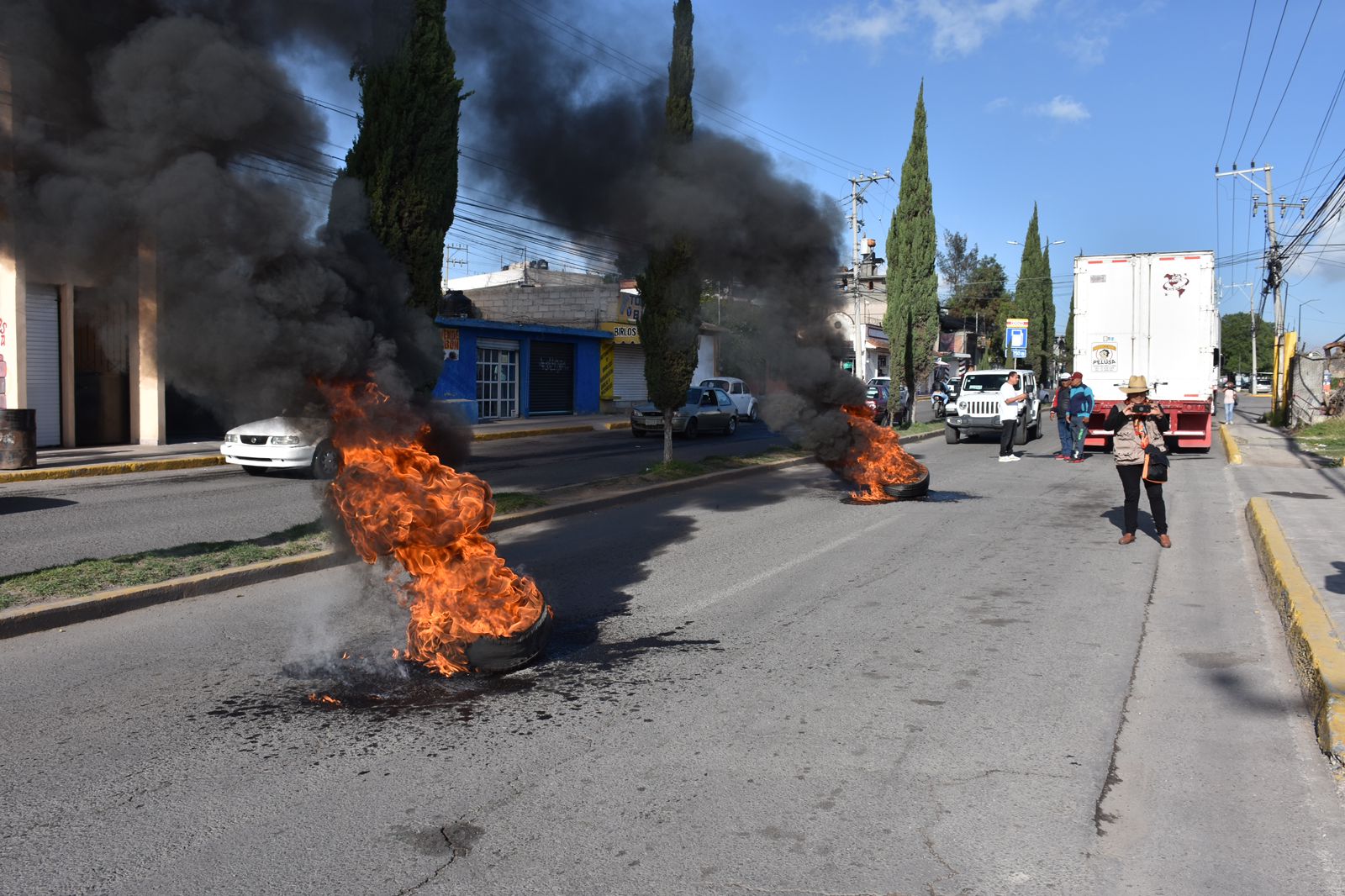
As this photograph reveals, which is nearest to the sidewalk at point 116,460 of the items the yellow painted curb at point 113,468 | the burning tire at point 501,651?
the yellow painted curb at point 113,468

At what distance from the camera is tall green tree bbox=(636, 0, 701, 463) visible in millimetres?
13461

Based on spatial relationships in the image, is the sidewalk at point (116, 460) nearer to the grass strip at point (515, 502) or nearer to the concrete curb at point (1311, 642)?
the grass strip at point (515, 502)

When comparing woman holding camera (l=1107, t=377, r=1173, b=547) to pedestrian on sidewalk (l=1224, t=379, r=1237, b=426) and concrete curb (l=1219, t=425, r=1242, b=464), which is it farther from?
pedestrian on sidewalk (l=1224, t=379, r=1237, b=426)

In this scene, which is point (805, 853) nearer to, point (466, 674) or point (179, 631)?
point (466, 674)

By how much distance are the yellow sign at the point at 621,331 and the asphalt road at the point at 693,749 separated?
26772 mm

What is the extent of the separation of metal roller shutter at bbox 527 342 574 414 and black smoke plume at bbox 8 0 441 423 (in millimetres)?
25805

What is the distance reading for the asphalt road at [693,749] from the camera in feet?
10.5

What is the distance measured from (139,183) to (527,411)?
26377mm

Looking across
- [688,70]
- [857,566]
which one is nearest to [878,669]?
[857,566]

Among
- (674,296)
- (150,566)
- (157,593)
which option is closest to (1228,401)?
(674,296)

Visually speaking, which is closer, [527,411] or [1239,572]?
[1239,572]

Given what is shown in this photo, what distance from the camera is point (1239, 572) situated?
837 cm

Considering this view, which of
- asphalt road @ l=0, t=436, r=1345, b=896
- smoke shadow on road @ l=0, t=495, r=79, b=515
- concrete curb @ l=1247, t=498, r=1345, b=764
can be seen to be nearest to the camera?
asphalt road @ l=0, t=436, r=1345, b=896

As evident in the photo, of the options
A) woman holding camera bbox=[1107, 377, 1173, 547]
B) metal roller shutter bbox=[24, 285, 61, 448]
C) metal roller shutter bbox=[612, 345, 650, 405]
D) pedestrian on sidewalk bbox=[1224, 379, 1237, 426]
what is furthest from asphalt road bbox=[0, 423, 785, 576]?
pedestrian on sidewalk bbox=[1224, 379, 1237, 426]
